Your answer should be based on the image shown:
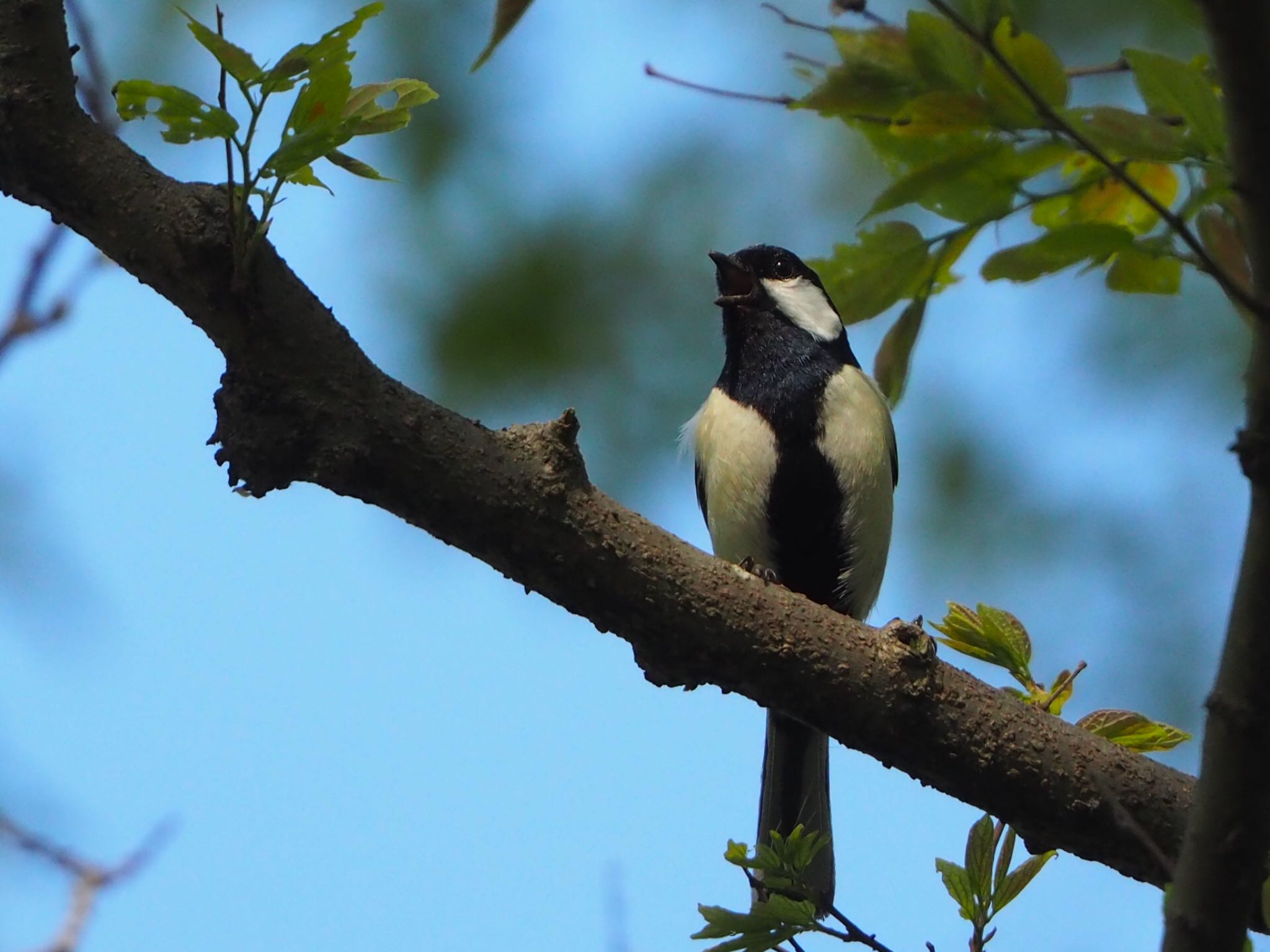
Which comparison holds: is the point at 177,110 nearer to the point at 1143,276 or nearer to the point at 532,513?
the point at 532,513

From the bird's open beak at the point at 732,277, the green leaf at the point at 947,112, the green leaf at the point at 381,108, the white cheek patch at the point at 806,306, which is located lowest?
the green leaf at the point at 947,112

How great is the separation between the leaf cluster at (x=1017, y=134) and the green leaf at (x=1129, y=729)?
883 mm

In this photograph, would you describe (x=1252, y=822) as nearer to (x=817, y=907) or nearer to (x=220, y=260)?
(x=817, y=907)

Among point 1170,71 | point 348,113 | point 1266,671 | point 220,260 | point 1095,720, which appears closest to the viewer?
point 1170,71

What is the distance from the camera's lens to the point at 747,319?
11.7 feet

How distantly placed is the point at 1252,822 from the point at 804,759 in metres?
1.91

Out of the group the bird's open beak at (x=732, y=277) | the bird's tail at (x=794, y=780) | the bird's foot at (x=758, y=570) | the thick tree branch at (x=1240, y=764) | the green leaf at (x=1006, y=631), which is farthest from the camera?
the bird's open beak at (x=732, y=277)

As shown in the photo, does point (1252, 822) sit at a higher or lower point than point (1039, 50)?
lower

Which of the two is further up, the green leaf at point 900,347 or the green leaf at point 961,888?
the green leaf at point 900,347

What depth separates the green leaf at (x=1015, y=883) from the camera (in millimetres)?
1766

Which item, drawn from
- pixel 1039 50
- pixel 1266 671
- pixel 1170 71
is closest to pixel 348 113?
pixel 1039 50

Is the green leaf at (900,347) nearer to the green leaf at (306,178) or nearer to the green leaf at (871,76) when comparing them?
the green leaf at (871,76)

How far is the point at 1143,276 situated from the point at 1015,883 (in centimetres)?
86

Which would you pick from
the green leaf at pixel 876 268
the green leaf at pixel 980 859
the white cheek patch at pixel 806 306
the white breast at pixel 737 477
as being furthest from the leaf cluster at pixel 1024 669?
the white cheek patch at pixel 806 306
